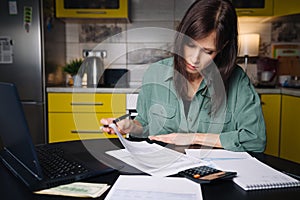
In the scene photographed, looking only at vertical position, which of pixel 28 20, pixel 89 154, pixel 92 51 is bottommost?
pixel 89 154

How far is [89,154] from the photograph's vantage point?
3.34 ft

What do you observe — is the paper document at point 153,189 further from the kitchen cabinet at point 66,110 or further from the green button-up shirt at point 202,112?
the kitchen cabinet at point 66,110

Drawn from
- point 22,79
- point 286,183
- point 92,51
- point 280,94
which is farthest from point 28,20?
point 286,183

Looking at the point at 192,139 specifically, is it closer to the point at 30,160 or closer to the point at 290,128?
the point at 30,160

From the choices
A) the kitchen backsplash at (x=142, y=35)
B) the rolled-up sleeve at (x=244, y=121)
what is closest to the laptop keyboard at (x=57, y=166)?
the rolled-up sleeve at (x=244, y=121)

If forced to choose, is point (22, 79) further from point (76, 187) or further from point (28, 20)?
point (76, 187)

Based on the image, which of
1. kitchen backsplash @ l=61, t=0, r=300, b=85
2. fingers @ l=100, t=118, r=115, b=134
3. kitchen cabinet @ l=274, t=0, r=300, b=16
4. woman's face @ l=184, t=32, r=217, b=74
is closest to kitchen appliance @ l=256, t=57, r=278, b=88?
kitchen backsplash @ l=61, t=0, r=300, b=85

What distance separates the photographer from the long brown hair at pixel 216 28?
1177 mm

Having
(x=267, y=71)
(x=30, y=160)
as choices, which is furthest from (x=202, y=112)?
(x=267, y=71)

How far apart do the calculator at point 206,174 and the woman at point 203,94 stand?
11.7 inches

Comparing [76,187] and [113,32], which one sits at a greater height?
[113,32]

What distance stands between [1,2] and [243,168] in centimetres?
224

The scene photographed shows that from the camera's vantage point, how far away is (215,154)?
1034mm

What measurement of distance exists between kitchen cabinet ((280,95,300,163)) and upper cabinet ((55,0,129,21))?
145cm
